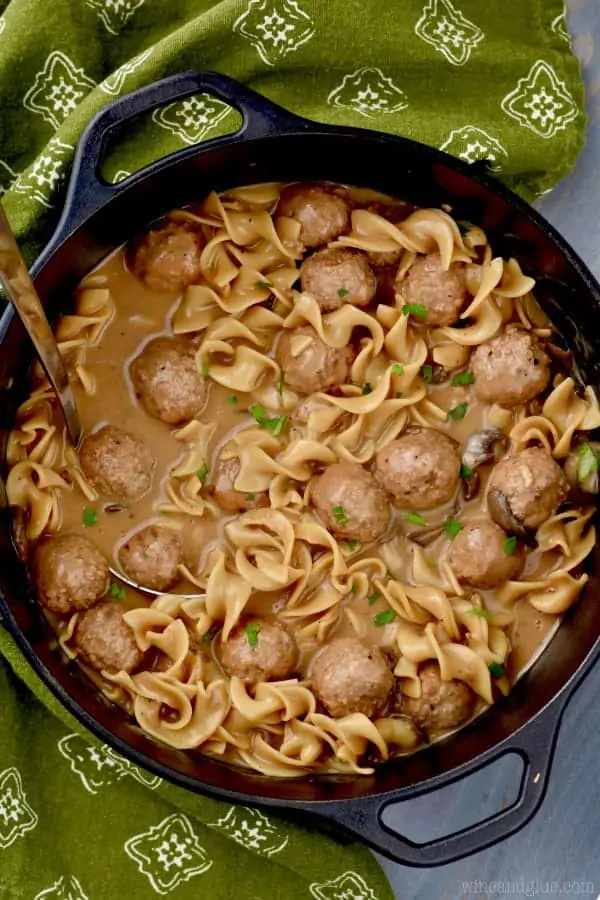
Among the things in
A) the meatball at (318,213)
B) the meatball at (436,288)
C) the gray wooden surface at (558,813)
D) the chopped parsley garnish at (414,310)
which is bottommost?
the gray wooden surface at (558,813)

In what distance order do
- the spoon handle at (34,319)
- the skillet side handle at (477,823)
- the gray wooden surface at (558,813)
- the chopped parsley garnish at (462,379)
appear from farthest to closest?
the gray wooden surface at (558,813)
the chopped parsley garnish at (462,379)
the skillet side handle at (477,823)
the spoon handle at (34,319)

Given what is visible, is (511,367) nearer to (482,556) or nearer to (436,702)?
(482,556)

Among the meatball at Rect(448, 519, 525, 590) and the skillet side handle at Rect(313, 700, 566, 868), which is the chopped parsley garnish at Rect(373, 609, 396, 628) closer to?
the meatball at Rect(448, 519, 525, 590)

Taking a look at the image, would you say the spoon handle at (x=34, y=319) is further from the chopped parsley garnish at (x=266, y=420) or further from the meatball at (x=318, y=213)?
the meatball at (x=318, y=213)

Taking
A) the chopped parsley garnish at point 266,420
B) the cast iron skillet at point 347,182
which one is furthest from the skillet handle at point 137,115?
the chopped parsley garnish at point 266,420

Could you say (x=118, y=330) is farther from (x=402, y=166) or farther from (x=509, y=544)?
(x=509, y=544)

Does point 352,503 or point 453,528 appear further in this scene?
point 453,528

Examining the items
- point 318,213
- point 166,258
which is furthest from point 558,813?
point 166,258
